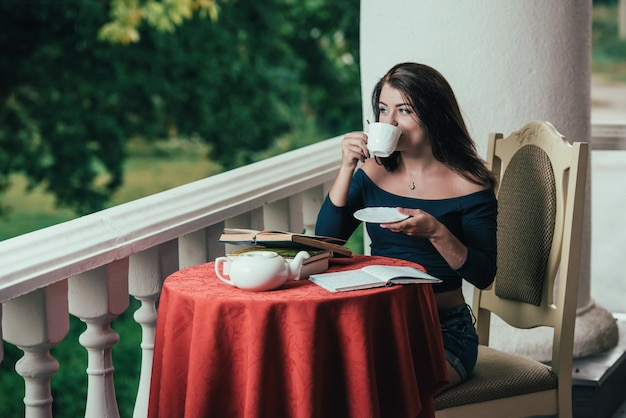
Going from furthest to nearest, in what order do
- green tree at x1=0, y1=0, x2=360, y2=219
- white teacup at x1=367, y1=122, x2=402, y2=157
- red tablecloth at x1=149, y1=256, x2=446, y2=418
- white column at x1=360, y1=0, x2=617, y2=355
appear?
green tree at x1=0, y1=0, x2=360, y2=219 < white column at x1=360, y1=0, x2=617, y2=355 < white teacup at x1=367, y1=122, x2=402, y2=157 < red tablecloth at x1=149, y1=256, x2=446, y2=418

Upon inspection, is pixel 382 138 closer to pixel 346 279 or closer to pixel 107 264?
pixel 346 279

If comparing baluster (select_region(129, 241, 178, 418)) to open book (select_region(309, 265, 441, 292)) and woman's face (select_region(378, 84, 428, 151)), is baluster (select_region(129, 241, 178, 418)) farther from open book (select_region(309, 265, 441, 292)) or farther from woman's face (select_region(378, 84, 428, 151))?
woman's face (select_region(378, 84, 428, 151))

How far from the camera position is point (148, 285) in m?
2.49

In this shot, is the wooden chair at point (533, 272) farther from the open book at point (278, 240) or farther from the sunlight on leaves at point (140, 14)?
the sunlight on leaves at point (140, 14)

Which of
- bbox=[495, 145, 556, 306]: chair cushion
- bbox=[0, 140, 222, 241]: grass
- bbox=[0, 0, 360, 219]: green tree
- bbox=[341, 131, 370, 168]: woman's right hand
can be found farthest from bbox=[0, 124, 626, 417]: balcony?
bbox=[0, 140, 222, 241]: grass

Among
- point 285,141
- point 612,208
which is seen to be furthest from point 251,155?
point 612,208

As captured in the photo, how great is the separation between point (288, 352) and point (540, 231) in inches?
38.9

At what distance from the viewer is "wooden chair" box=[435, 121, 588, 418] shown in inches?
98.0

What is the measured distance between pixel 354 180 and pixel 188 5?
5.98m

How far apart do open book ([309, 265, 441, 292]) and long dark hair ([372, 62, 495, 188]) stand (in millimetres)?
468

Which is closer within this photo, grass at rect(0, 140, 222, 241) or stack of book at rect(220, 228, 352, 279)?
stack of book at rect(220, 228, 352, 279)

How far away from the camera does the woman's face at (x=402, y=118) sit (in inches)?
98.1

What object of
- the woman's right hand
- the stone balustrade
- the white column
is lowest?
the stone balustrade

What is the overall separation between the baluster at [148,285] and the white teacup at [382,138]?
23.6 inches
